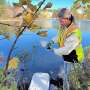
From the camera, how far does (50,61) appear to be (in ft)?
14.4

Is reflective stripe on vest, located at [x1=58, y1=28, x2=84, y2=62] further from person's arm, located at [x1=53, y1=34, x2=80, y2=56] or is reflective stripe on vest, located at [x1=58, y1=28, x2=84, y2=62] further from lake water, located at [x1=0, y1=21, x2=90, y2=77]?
lake water, located at [x1=0, y1=21, x2=90, y2=77]

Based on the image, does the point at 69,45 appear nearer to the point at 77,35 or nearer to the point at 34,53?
the point at 77,35

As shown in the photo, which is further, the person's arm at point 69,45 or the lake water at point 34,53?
the lake water at point 34,53

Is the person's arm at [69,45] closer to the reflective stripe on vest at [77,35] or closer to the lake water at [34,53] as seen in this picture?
the reflective stripe on vest at [77,35]

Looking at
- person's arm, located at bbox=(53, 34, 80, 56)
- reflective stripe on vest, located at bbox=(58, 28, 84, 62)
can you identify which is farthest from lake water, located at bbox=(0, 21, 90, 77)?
person's arm, located at bbox=(53, 34, 80, 56)

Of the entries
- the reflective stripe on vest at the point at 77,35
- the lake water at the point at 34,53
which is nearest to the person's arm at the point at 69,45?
the reflective stripe on vest at the point at 77,35

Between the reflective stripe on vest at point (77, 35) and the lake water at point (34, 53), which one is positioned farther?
the lake water at point (34, 53)

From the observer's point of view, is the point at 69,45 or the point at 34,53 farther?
the point at 34,53

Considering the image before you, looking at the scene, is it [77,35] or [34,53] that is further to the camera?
[34,53]

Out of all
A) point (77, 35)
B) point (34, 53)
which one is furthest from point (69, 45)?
point (34, 53)

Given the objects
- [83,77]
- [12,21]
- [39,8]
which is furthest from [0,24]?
[83,77]

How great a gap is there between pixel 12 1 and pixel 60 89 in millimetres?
1000

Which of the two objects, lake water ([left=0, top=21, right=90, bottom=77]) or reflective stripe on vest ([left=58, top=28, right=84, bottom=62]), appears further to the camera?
lake water ([left=0, top=21, right=90, bottom=77])

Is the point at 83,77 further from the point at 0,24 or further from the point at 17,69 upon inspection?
the point at 0,24
